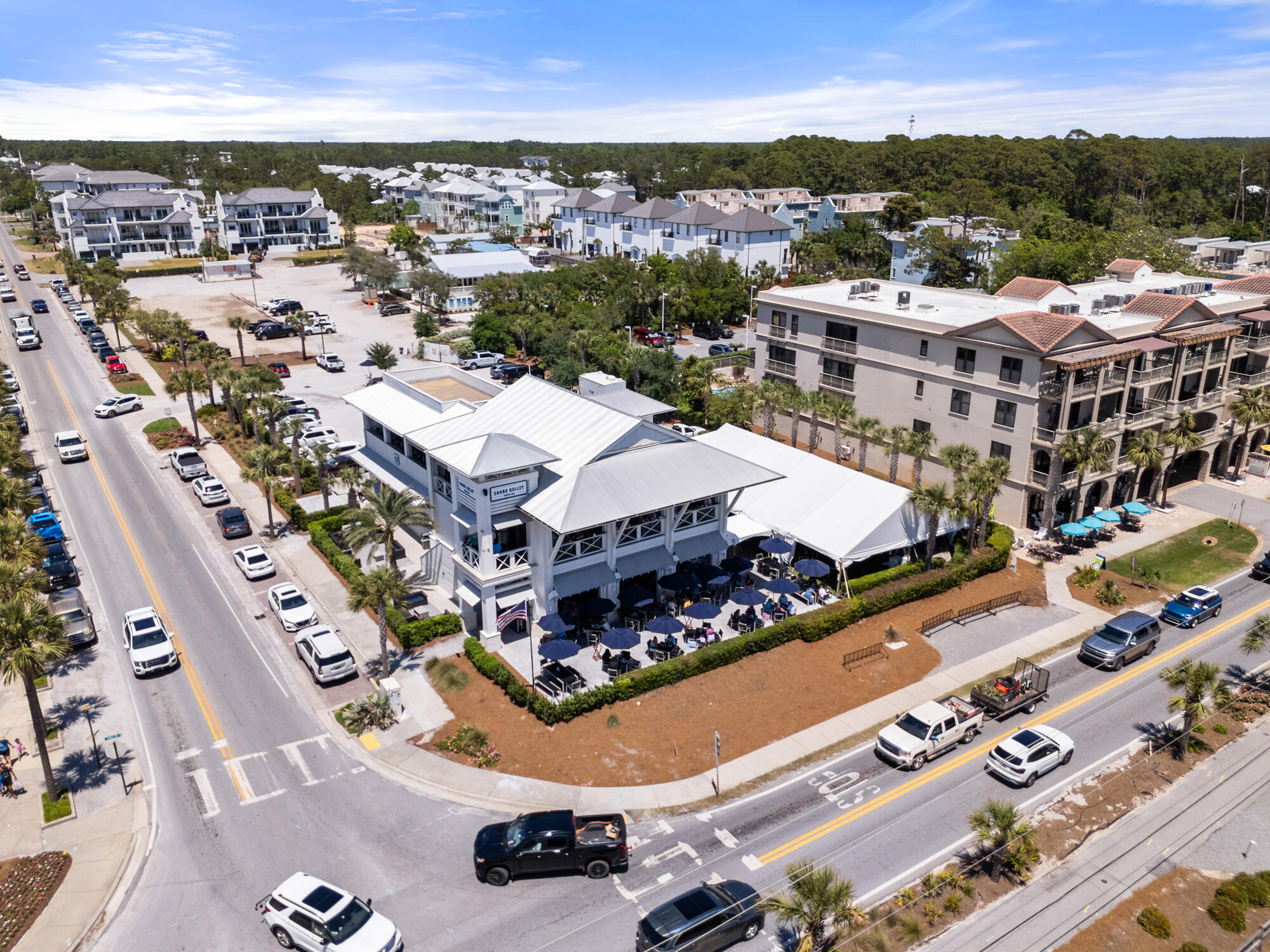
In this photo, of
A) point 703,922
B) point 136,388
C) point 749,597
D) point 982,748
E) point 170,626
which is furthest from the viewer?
point 136,388

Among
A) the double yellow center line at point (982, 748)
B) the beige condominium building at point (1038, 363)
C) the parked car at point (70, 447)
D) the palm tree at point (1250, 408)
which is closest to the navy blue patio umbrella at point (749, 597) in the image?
the double yellow center line at point (982, 748)

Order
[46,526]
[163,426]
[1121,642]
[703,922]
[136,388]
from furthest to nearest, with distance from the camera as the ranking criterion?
[136,388]
[163,426]
[46,526]
[1121,642]
[703,922]

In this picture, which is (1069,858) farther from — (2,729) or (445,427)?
(2,729)

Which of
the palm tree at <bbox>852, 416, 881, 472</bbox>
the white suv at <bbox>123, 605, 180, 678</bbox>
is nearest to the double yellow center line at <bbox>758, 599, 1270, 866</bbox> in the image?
the palm tree at <bbox>852, 416, 881, 472</bbox>

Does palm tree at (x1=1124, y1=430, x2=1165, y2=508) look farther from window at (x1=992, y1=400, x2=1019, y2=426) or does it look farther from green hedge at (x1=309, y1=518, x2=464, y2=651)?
green hedge at (x1=309, y1=518, x2=464, y2=651)

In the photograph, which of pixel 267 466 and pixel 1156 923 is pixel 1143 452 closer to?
pixel 1156 923

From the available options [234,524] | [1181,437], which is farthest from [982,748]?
[234,524]
